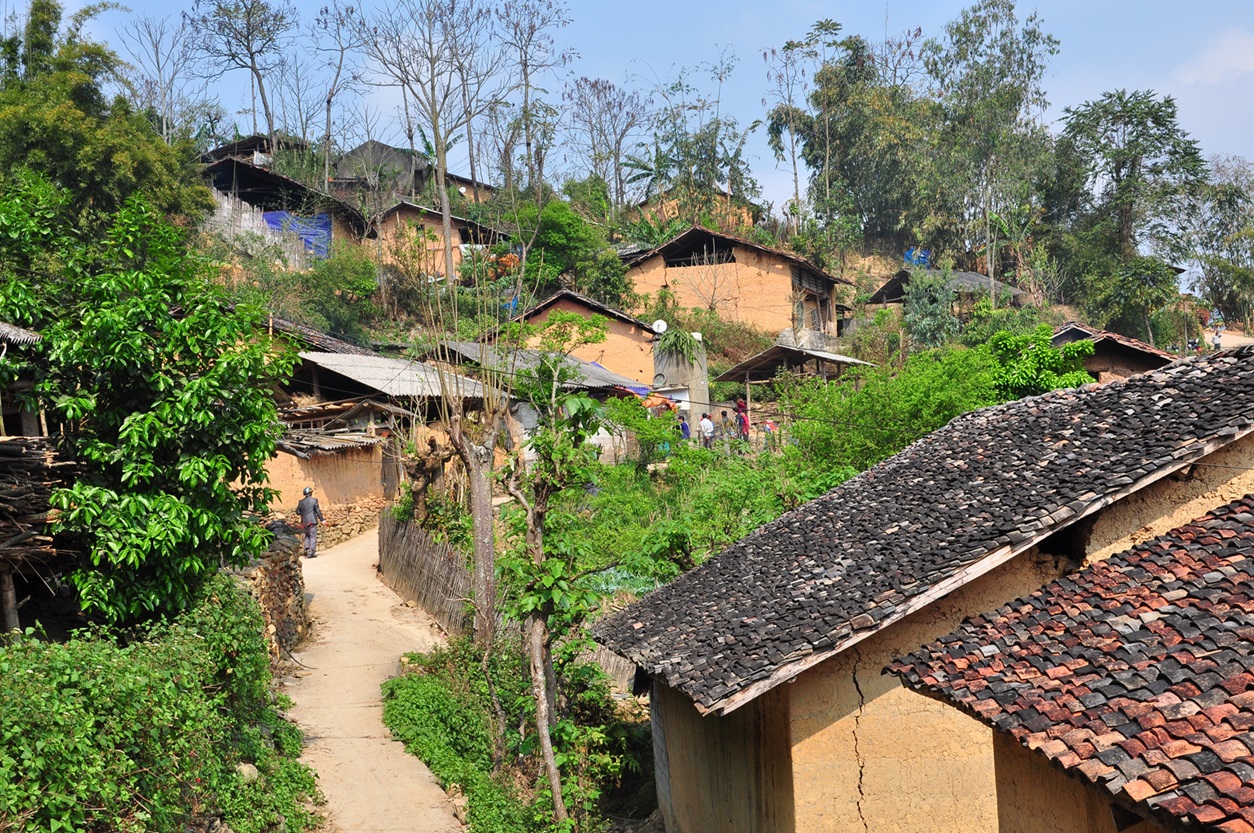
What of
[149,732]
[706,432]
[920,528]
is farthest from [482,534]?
[706,432]

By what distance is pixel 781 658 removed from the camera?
8.76 m

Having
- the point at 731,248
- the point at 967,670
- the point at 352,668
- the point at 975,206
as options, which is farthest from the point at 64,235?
the point at 975,206

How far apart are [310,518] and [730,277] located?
24451mm

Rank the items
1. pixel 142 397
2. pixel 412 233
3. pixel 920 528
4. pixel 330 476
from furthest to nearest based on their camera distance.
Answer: pixel 412 233
pixel 330 476
pixel 142 397
pixel 920 528

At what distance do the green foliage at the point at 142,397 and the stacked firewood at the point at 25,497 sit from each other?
0.78 feet

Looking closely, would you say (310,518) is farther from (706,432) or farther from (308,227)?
(308,227)

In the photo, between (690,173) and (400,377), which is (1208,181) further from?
(400,377)

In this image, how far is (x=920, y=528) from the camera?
10.2m

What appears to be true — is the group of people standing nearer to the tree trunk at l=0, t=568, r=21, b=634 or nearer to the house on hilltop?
the house on hilltop

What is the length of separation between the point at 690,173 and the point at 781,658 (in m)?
43.0

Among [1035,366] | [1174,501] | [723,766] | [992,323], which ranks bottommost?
[723,766]

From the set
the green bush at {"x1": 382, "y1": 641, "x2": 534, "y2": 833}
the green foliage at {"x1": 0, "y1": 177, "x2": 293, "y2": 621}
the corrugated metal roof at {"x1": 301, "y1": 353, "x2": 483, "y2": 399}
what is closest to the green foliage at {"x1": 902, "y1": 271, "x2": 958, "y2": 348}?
the corrugated metal roof at {"x1": 301, "y1": 353, "x2": 483, "y2": 399}

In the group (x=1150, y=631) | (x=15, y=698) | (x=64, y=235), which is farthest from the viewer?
(x=64, y=235)

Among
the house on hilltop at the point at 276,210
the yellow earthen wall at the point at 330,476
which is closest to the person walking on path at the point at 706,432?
the yellow earthen wall at the point at 330,476
